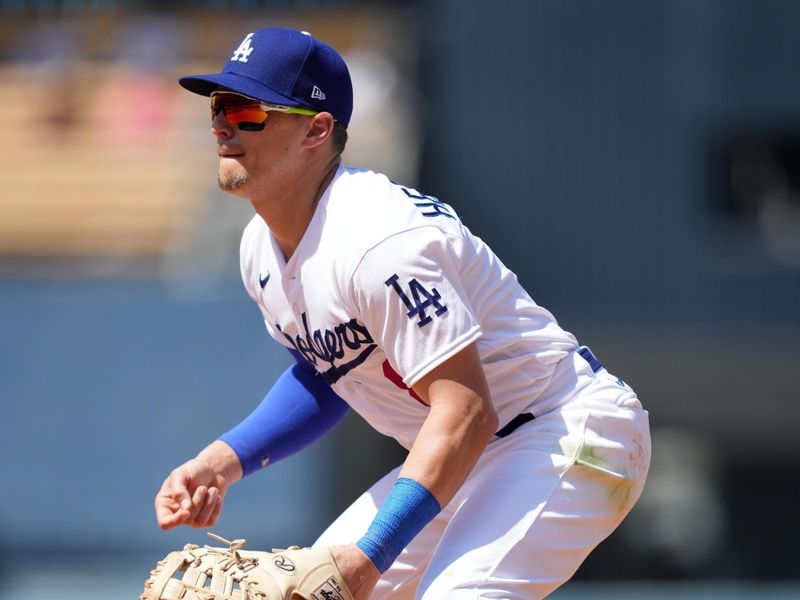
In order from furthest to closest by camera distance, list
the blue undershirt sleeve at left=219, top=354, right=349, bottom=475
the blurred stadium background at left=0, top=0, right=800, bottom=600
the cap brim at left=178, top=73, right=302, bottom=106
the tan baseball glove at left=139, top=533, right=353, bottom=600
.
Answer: the blurred stadium background at left=0, top=0, right=800, bottom=600 < the blue undershirt sleeve at left=219, top=354, right=349, bottom=475 < the cap brim at left=178, top=73, right=302, bottom=106 < the tan baseball glove at left=139, top=533, right=353, bottom=600

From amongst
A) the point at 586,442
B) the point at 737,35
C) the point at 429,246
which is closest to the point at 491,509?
the point at 586,442

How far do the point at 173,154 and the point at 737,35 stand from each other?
495 cm

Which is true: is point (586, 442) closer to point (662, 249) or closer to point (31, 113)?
point (662, 249)

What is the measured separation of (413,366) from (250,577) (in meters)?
0.60

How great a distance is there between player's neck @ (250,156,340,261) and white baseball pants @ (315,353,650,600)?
2.49 ft

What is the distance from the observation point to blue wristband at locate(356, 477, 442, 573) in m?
2.85

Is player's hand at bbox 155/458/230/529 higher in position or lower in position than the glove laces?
lower

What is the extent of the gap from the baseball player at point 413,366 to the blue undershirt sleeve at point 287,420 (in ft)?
0.09

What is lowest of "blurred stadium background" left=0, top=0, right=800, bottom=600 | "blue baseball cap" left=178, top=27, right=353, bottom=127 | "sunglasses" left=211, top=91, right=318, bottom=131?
"blurred stadium background" left=0, top=0, right=800, bottom=600

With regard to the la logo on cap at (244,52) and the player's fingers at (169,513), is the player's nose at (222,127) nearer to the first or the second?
the la logo on cap at (244,52)

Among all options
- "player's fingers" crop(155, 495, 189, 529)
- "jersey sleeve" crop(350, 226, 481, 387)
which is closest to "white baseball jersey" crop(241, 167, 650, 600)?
"jersey sleeve" crop(350, 226, 481, 387)

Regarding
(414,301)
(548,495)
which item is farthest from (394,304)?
(548,495)

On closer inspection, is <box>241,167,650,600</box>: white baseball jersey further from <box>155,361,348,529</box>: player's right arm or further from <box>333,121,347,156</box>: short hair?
<box>155,361,348,529</box>: player's right arm

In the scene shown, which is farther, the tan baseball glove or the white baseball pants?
the white baseball pants
